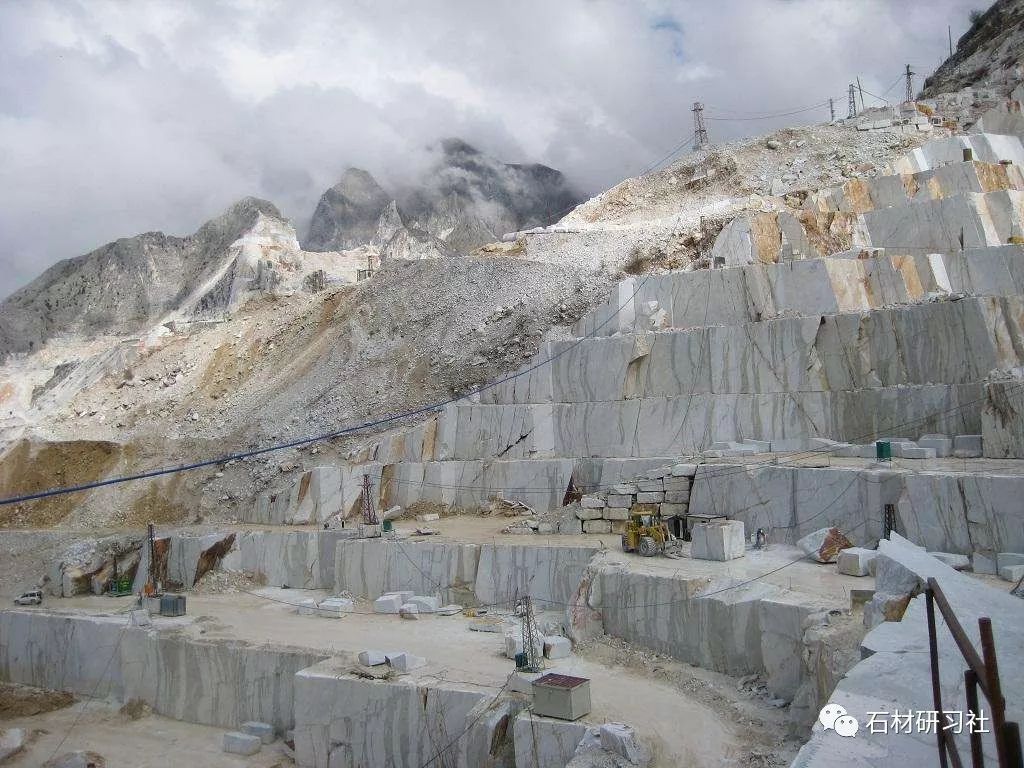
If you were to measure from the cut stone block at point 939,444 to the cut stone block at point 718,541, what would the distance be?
4183 millimetres

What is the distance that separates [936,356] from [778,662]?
9.63m

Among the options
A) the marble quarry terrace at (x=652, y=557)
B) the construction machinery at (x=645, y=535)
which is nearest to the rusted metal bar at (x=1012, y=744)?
the marble quarry terrace at (x=652, y=557)

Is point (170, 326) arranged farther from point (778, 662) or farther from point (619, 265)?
point (778, 662)

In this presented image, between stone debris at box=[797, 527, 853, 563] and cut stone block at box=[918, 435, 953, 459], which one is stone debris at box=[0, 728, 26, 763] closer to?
stone debris at box=[797, 527, 853, 563]

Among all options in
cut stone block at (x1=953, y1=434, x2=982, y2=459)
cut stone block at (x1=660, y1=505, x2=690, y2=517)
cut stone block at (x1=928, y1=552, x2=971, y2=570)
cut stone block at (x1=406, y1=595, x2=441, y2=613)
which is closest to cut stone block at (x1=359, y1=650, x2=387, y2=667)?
cut stone block at (x1=406, y1=595, x2=441, y2=613)

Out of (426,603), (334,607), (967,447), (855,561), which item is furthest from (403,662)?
(967,447)

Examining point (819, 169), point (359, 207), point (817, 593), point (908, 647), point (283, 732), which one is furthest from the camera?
point (359, 207)

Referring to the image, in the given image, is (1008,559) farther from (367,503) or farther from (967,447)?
(367,503)

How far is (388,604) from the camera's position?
1622cm

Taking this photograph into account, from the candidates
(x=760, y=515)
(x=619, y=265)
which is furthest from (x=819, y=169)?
(x=760, y=515)

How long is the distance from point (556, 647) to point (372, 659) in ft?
9.00

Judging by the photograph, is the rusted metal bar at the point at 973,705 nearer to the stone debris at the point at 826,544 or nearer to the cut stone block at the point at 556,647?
the cut stone block at the point at 556,647

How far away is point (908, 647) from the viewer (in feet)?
22.1

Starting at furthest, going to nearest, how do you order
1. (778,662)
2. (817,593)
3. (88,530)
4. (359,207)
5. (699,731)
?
1. (359,207)
2. (88,530)
3. (817,593)
4. (778,662)
5. (699,731)
